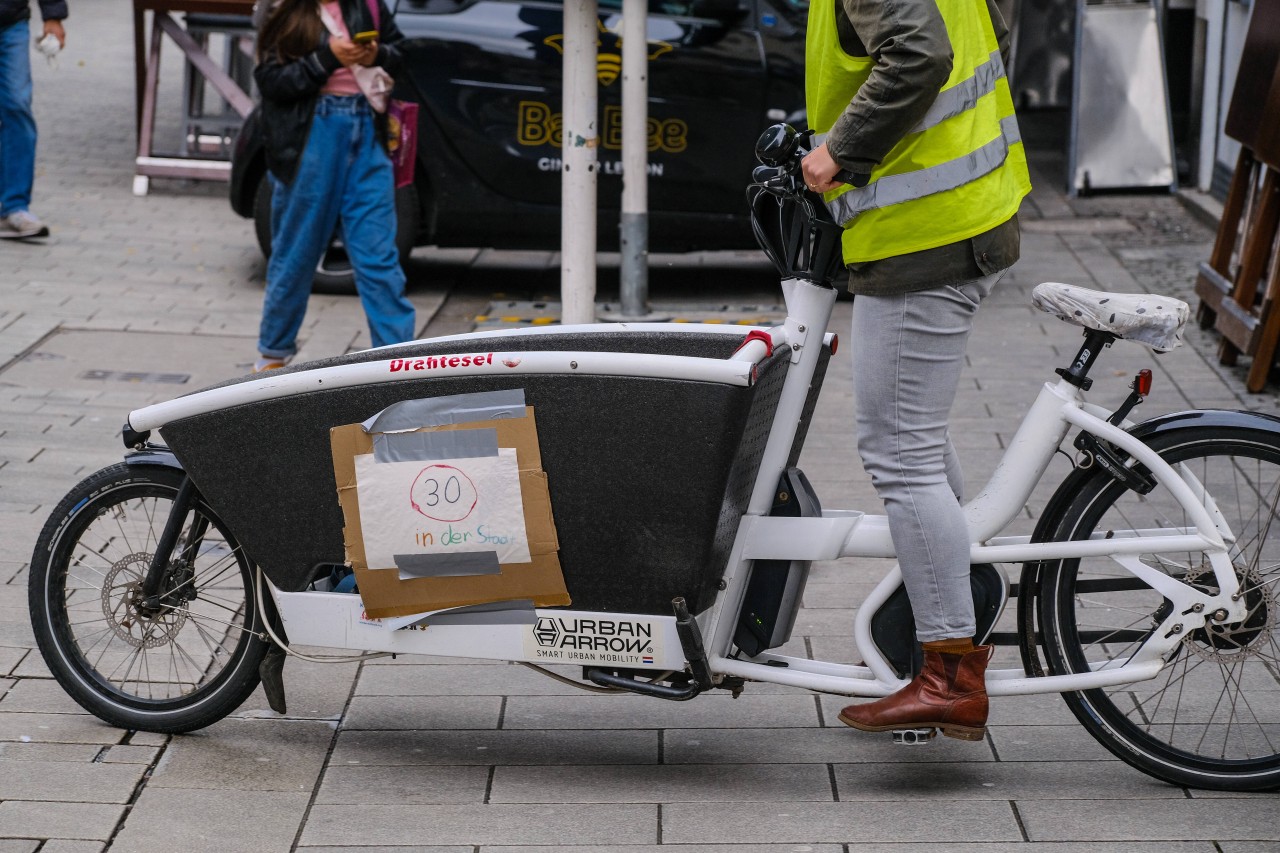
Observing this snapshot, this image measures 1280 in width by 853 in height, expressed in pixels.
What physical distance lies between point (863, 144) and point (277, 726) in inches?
75.7

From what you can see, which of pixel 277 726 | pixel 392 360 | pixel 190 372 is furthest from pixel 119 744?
pixel 190 372

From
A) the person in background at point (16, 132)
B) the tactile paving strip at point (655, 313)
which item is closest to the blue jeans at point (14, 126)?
the person in background at point (16, 132)

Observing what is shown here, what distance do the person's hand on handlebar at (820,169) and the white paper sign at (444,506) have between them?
805mm

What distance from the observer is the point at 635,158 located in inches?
306

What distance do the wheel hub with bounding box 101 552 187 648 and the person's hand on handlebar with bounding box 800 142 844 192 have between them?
175cm

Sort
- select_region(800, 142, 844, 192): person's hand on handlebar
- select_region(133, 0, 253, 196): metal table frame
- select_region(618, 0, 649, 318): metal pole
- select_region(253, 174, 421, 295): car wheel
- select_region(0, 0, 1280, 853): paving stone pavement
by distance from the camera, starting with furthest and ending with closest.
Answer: select_region(133, 0, 253, 196): metal table frame, select_region(253, 174, 421, 295): car wheel, select_region(618, 0, 649, 318): metal pole, select_region(0, 0, 1280, 853): paving stone pavement, select_region(800, 142, 844, 192): person's hand on handlebar

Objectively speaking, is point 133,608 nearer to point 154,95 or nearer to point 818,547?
point 818,547

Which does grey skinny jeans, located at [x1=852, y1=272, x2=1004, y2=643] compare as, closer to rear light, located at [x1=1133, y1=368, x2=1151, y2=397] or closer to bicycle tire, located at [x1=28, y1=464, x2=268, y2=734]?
rear light, located at [x1=1133, y1=368, x2=1151, y2=397]

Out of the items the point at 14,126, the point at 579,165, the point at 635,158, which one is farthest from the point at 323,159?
the point at 14,126

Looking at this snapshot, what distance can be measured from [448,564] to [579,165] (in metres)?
4.08

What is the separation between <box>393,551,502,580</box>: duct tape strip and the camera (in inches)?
136

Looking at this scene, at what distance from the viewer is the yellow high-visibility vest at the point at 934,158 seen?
10.7 ft

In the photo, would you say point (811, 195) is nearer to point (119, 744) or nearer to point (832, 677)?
point (832, 677)

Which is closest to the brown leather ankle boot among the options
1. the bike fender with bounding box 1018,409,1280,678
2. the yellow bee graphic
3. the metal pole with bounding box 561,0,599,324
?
the bike fender with bounding box 1018,409,1280,678
